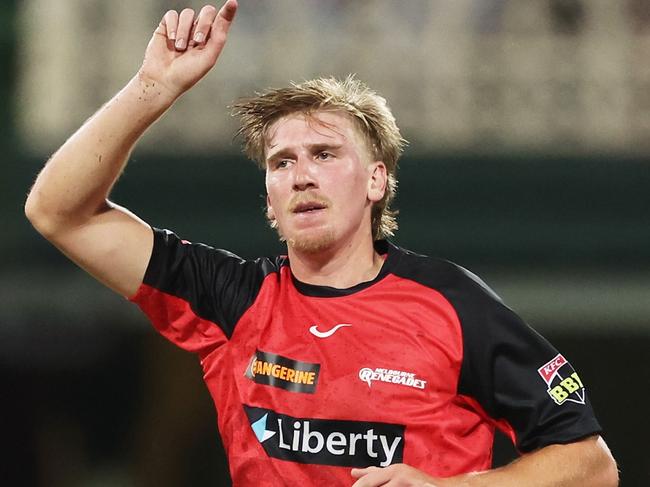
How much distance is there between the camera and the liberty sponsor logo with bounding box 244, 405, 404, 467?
3557mm

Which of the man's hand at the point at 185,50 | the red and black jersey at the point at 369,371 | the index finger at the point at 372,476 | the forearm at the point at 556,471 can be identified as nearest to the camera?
the index finger at the point at 372,476

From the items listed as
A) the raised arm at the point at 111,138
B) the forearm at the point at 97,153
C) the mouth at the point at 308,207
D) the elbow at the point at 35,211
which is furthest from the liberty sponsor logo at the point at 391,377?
the elbow at the point at 35,211

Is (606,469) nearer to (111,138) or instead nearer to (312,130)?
(312,130)

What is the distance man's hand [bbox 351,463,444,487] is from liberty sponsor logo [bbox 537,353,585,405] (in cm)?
49

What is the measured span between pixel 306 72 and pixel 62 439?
11.8 ft

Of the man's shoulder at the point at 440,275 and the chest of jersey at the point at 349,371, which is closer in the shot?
the chest of jersey at the point at 349,371

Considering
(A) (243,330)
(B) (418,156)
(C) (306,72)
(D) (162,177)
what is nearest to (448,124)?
(B) (418,156)

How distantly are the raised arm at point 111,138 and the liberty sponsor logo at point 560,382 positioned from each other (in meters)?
1.31

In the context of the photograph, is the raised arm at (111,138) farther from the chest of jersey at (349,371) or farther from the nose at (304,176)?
the chest of jersey at (349,371)

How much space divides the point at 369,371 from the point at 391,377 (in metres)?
0.07

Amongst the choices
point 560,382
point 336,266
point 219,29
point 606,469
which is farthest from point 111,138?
point 606,469

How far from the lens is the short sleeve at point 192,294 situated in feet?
12.6

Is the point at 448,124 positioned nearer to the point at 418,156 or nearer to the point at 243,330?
the point at 418,156

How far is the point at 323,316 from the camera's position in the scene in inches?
148
